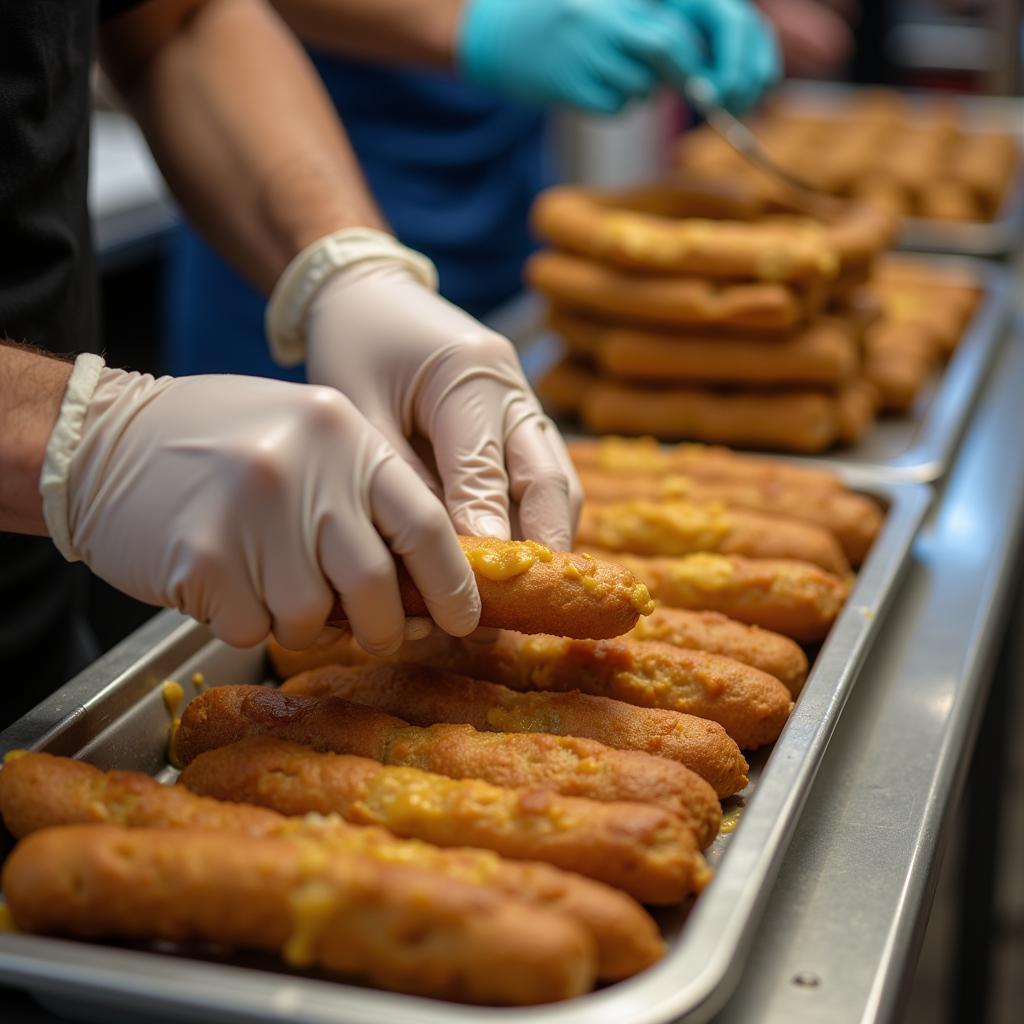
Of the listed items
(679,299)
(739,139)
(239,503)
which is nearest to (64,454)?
(239,503)

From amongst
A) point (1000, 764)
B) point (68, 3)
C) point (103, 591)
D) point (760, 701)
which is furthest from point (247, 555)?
point (103, 591)

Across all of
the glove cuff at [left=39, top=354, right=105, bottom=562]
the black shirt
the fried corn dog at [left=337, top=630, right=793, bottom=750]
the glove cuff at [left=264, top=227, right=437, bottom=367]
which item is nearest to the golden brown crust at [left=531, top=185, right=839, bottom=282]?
the glove cuff at [left=264, top=227, right=437, bottom=367]

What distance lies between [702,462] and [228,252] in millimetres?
986

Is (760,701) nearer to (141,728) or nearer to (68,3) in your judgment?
(141,728)

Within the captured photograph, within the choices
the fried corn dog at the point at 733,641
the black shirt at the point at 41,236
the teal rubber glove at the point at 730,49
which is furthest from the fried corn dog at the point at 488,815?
the teal rubber glove at the point at 730,49

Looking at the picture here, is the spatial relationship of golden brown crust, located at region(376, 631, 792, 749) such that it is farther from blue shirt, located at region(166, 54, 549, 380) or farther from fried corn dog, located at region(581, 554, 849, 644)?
blue shirt, located at region(166, 54, 549, 380)

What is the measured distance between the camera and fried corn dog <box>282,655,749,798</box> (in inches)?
62.7

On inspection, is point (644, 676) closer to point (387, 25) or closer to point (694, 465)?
point (694, 465)

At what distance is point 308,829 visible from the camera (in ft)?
4.44

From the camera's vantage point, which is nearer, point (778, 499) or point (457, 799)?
point (457, 799)

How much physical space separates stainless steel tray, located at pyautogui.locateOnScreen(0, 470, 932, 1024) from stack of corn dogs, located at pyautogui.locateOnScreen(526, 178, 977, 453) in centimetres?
113

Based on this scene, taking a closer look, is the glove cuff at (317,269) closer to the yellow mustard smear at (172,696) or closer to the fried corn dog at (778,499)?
the fried corn dog at (778,499)

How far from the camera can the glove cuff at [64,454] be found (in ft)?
4.72

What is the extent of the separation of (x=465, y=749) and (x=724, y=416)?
157 centimetres
